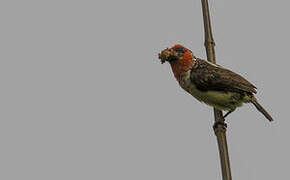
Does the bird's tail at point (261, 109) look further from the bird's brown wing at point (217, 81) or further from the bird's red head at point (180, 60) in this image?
the bird's red head at point (180, 60)

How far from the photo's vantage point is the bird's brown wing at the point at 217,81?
24.1 feet

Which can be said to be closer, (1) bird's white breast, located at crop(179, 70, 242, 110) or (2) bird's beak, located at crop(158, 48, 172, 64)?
(2) bird's beak, located at crop(158, 48, 172, 64)

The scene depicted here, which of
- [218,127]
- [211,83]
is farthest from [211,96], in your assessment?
[218,127]

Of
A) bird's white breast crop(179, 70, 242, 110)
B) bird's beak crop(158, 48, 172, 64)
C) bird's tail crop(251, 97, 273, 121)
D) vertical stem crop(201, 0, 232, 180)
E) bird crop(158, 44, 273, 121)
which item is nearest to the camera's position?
vertical stem crop(201, 0, 232, 180)

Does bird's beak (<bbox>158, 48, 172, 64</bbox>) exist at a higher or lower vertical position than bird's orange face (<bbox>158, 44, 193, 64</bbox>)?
lower

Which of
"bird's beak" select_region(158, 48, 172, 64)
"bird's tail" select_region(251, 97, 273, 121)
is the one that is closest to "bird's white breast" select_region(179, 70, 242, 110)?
"bird's tail" select_region(251, 97, 273, 121)

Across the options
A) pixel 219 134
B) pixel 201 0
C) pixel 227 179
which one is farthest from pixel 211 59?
pixel 227 179

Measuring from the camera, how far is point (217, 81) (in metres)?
7.39

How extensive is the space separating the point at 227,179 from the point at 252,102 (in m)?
3.63

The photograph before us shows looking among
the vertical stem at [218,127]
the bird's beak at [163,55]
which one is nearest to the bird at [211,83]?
the bird's beak at [163,55]

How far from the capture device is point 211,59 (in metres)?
5.71

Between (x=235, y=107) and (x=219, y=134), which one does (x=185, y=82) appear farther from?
(x=219, y=134)

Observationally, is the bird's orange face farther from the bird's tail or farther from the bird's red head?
the bird's tail

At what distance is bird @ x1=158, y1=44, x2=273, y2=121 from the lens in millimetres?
7305
